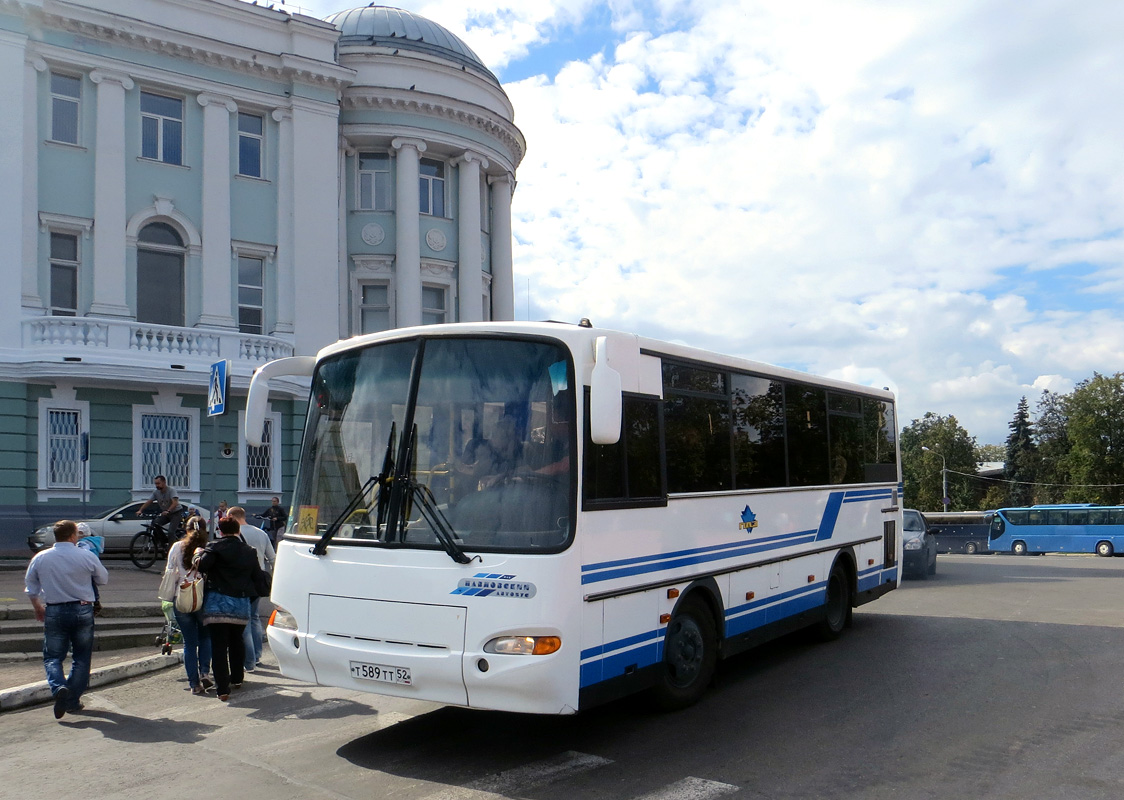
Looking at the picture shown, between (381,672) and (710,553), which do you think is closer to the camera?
(381,672)

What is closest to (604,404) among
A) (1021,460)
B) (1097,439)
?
(1097,439)

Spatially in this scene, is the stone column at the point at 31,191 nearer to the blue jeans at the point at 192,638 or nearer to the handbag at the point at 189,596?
the blue jeans at the point at 192,638

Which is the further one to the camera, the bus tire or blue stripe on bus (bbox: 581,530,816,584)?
the bus tire

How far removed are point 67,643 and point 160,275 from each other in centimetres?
1963

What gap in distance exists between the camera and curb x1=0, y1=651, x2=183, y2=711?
9.09 meters

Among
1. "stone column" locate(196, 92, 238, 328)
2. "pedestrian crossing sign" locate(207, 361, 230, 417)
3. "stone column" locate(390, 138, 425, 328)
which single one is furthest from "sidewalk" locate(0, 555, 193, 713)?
"stone column" locate(390, 138, 425, 328)

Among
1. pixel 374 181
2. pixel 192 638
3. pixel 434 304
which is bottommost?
pixel 192 638

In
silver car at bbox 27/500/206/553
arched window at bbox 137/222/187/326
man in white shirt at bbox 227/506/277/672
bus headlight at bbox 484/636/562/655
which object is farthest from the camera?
arched window at bbox 137/222/187/326

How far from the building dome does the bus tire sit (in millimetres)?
25218

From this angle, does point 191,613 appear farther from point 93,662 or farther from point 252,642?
point 93,662

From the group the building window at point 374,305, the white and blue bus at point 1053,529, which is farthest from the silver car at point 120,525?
the white and blue bus at point 1053,529

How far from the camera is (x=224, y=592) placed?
30.2ft

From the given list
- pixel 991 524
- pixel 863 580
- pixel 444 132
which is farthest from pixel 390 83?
pixel 991 524

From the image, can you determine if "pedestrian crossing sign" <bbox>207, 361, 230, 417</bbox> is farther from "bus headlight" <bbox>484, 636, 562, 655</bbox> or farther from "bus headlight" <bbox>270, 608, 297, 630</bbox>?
"bus headlight" <bbox>484, 636, 562, 655</bbox>
